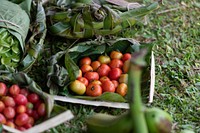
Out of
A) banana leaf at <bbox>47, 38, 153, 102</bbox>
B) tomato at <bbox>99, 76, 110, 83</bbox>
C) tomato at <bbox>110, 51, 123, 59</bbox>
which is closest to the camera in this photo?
banana leaf at <bbox>47, 38, 153, 102</bbox>

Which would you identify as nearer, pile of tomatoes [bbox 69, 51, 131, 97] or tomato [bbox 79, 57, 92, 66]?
pile of tomatoes [bbox 69, 51, 131, 97]

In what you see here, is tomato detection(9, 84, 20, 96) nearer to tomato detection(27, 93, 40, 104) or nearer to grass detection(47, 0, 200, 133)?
tomato detection(27, 93, 40, 104)

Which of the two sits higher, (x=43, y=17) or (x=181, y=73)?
(x=43, y=17)

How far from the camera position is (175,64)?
2.50 m

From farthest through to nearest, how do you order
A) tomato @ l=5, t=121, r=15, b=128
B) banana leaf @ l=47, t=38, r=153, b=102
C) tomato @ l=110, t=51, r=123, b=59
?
tomato @ l=110, t=51, r=123, b=59 < banana leaf @ l=47, t=38, r=153, b=102 < tomato @ l=5, t=121, r=15, b=128

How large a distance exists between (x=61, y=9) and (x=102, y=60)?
1.29ft

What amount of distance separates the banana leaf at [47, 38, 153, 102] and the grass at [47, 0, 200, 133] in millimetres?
92

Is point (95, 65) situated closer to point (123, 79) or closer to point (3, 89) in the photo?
point (123, 79)

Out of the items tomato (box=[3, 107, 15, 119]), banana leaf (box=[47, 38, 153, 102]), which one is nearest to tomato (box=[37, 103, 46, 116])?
tomato (box=[3, 107, 15, 119])

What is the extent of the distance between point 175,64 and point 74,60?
23.1 inches

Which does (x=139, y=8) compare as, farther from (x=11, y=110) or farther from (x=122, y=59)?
(x=11, y=110)

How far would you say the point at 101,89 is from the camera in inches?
84.0

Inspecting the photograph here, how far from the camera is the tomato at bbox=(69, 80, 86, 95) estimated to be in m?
2.11

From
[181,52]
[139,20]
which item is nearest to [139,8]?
[139,20]
